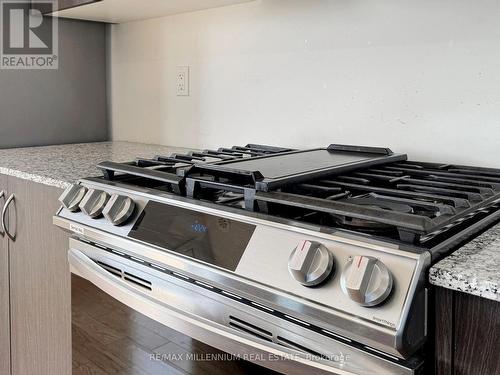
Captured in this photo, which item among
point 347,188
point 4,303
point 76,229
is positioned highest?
point 347,188

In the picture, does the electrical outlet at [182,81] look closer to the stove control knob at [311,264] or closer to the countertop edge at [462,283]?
the stove control knob at [311,264]

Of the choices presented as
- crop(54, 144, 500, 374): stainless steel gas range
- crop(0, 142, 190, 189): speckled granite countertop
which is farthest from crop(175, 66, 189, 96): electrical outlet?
crop(54, 144, 500, 374): stainless steel gas range

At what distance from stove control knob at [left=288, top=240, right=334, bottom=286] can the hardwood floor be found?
0.56ft

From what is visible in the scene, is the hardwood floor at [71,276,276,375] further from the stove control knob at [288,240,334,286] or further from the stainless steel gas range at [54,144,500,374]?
the stove control knob at [288,240,334,286]

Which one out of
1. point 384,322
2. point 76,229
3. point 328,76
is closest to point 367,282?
point 384,322

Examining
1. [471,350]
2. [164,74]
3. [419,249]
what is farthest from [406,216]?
[164,74]

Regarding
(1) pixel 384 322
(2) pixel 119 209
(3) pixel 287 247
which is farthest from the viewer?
→ (2) pixel 119 209

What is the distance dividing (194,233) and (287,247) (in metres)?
0.19

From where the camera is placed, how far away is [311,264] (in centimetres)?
63

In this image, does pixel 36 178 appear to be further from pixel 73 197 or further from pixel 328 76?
pixel 328 76

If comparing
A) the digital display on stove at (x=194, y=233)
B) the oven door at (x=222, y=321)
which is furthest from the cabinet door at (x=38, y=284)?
the digital display on stove at (x=194, y=233)

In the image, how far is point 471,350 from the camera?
593mm

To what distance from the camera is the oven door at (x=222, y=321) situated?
0.63 meters

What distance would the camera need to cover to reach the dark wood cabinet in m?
0.58
